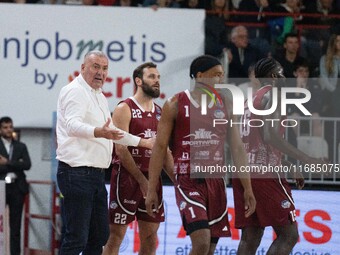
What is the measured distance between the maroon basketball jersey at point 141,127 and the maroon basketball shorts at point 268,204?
3.70ft

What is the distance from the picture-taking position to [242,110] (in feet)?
36.1

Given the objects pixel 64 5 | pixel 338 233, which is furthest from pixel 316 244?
pixel 64 5

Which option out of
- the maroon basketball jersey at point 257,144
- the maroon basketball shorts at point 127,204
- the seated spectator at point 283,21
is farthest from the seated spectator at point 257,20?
the maroon basketball jersey at point 257,144

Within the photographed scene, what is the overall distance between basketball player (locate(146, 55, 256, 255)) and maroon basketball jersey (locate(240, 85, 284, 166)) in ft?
1.74

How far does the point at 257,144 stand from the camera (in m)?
10.5

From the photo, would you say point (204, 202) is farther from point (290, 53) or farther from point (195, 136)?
point (290, 53)

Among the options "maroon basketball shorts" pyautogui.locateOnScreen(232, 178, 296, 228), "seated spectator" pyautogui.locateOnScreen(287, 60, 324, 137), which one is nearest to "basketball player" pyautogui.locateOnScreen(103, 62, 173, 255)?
"maroon basketball shorts" pyautogui.locateOnScreen(232, 178, 296, 228)

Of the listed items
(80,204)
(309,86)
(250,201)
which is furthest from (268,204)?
(309,86)

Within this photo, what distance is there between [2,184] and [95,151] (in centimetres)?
183

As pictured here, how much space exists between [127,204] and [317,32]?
6.76 metres

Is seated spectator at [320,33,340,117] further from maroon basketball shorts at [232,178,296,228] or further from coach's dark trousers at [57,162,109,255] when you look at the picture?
coach's dark trousers at [57,162,109,255]

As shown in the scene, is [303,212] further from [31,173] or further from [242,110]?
[31,173]

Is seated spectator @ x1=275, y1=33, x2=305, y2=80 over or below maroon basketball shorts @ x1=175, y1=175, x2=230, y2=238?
over

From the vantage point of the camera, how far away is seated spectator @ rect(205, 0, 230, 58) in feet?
52.4
